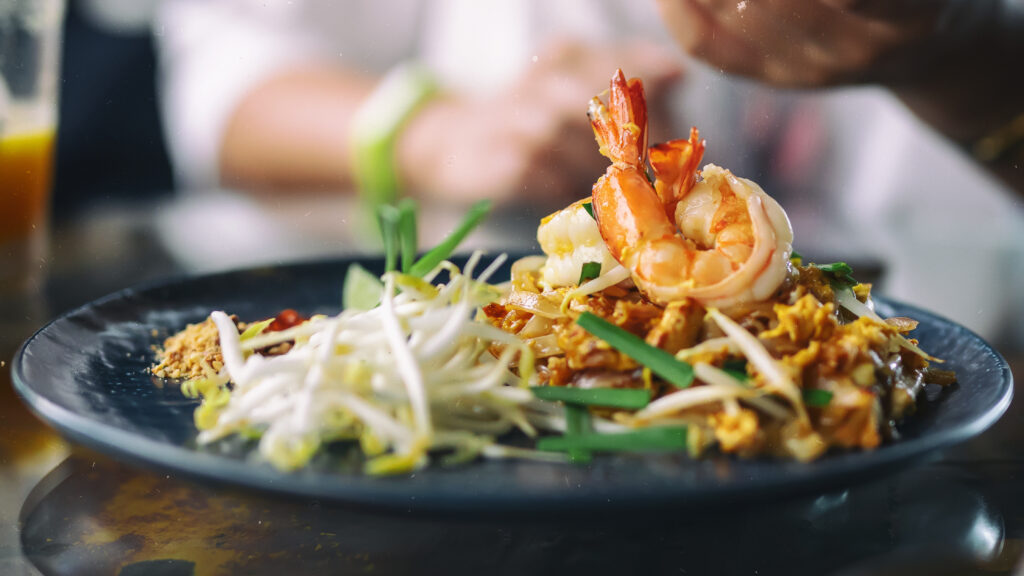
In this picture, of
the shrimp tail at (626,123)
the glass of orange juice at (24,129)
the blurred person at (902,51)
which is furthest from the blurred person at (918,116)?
the glass of orange juice at (24,129)

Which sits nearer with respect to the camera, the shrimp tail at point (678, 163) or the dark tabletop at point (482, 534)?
the dark tabletop at point (482, 534)

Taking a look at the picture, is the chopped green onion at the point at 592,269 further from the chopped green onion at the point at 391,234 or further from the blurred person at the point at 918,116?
the blurred person at the point at 918,116

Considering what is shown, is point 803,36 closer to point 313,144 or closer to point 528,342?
point 528,342

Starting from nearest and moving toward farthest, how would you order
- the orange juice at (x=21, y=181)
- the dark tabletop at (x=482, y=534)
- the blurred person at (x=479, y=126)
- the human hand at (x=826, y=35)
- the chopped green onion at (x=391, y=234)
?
the dark tabletop at (x=482, y=534)
the chopped green onion at (x=391, y=234)
the human hand at (x=826, y=35)
the orange juice at (x=21, y=181)
the blurred person at (x=479, y=126)

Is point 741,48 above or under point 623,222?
above

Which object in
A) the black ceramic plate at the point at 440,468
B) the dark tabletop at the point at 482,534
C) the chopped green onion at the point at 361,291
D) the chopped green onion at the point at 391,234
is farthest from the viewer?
the chopped green onion at the point at 361,291

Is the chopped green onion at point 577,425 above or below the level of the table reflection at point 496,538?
above

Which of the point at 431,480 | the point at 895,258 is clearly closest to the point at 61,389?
the point at 431,480

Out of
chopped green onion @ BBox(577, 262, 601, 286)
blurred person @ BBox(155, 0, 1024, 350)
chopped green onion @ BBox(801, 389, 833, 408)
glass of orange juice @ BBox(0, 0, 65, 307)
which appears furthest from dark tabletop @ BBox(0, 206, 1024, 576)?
blurred person @ BBox(155, 0, 1024, 350)
